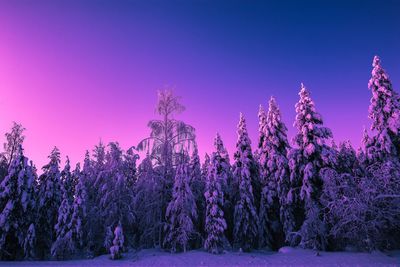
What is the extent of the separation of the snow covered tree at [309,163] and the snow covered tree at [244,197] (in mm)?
4418

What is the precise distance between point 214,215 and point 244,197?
3.86 meters

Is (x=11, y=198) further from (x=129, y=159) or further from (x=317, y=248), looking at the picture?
(x=317, y=248)

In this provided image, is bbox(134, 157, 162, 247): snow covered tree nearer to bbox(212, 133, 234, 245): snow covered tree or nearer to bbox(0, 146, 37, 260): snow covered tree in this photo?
bbox(212, 133, 234, 245): snow covered tree

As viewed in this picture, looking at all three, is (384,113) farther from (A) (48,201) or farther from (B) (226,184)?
(A) (48,201)

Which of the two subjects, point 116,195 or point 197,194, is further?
point 197,194

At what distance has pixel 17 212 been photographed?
2480cm

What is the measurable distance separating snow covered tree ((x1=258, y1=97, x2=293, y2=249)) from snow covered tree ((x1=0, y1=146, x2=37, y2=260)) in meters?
21.6

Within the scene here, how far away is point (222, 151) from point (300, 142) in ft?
26.2

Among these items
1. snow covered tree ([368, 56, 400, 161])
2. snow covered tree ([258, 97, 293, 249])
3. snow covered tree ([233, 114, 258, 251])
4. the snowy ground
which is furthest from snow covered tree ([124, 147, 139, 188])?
snow covered tree ([368, 56, 400, 161])

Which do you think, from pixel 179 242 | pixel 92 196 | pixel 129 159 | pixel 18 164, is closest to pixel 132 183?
pixel 129 159

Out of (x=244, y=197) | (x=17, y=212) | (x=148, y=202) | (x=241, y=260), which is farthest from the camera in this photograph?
(x=244, y=197)

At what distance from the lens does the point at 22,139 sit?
36531mm

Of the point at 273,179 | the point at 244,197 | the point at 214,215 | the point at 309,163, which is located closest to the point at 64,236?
the point at 214,215

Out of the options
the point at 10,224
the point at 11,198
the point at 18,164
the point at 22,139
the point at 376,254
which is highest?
the point at 22,139
